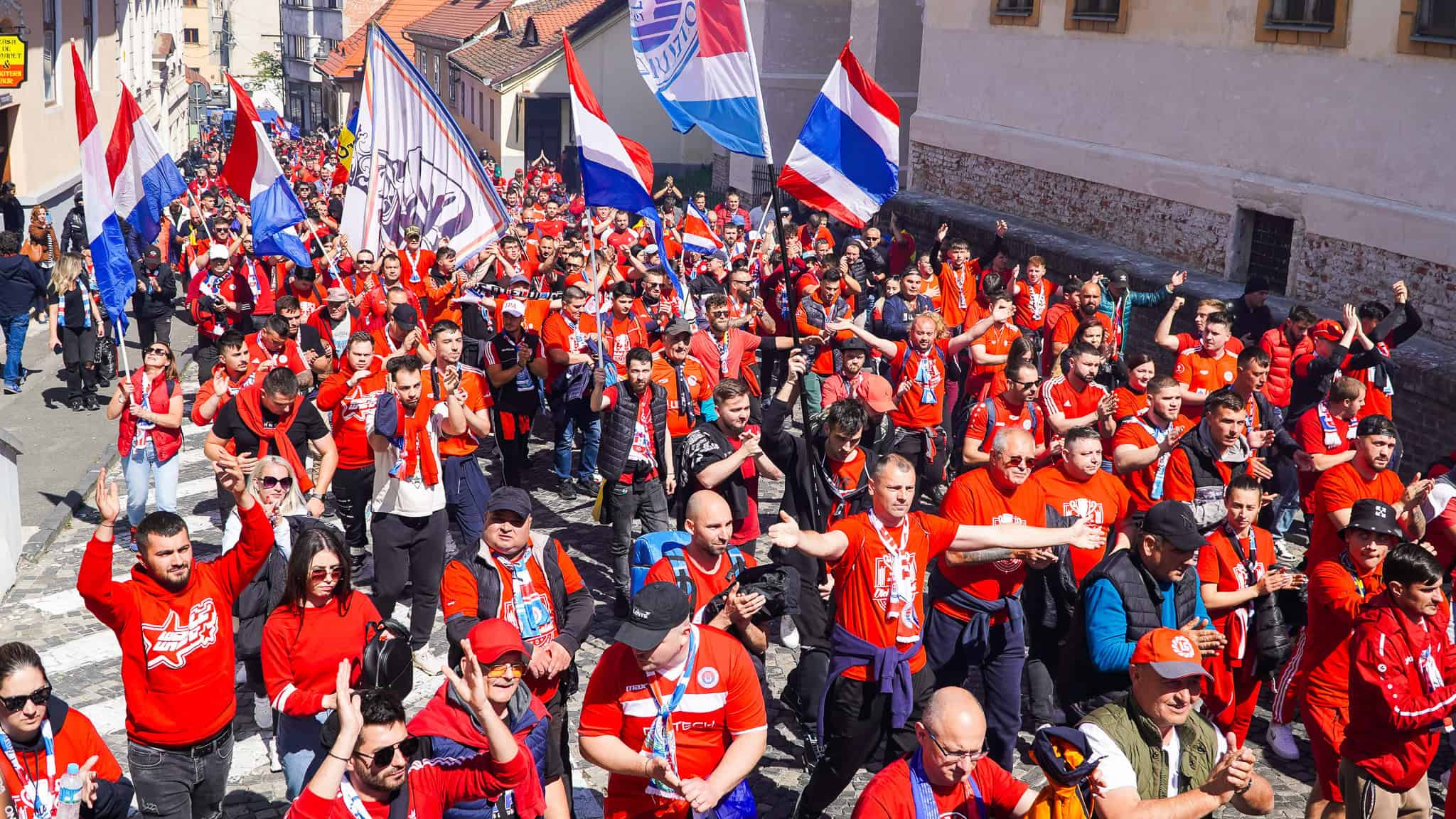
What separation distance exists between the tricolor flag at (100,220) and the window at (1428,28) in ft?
41.2

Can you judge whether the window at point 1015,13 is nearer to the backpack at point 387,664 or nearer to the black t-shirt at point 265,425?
the black t-shirt at point 265,425

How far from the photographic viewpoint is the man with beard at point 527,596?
621 cm

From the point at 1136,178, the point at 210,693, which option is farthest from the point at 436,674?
the point at 1136,178

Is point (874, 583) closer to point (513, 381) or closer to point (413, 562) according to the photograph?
point (413, 562)

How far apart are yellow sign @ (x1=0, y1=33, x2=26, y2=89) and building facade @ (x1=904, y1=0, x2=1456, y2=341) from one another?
15.2 meters

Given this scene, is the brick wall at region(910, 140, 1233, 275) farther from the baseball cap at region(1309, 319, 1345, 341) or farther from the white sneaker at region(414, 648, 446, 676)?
the white sneaker at region(414, 648, 446, 676)

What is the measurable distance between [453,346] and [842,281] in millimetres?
5968

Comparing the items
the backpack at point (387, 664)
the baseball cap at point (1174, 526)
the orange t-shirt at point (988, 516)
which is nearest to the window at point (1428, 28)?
the orange t-shirt at point (988, 516)

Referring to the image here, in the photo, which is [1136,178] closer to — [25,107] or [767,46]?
[767,46]

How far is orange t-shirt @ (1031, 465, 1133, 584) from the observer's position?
7.55m

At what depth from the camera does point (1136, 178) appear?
67.7 feet

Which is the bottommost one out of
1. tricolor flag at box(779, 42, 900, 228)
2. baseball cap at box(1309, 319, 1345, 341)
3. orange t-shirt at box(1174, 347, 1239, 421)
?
orange t-shirt at box(1174, 347, 1239, 421)

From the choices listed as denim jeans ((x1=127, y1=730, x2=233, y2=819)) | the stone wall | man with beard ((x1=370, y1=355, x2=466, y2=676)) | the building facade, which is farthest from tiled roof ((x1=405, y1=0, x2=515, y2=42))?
denim jeans ((x1=127, y1=730, x2=233, y2=819))

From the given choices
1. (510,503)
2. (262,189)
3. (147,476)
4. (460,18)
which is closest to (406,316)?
(147,476)
